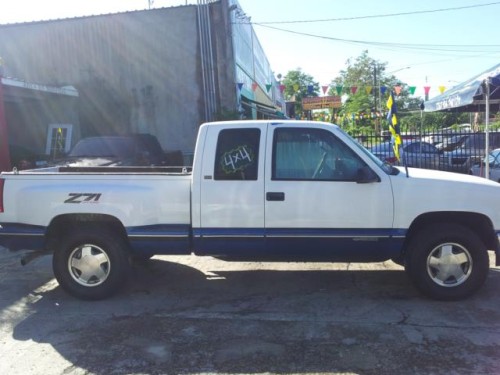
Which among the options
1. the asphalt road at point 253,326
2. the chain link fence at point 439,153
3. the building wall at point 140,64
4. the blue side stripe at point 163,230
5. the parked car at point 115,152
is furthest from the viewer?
the building wall at point 140,64

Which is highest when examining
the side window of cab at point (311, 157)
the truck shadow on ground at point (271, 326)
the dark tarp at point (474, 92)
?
the dark tarp at point (474, 92)

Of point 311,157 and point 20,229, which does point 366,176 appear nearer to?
point 311,157

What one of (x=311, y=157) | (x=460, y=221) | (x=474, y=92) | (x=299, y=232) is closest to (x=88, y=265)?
(x=299, y=232)

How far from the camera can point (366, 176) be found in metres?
4.96

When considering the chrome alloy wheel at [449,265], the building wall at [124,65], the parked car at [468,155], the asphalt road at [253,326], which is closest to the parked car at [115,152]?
the building wall at [124,65]

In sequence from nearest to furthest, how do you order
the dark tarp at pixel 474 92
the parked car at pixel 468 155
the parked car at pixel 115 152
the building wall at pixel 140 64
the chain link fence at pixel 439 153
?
the dark tarp at pixel 474 92, the parked car at pixel 115 152, the parked car at pixel 468 155, the chain link fence at pixel 439 153, the building wall at pixel 140 64

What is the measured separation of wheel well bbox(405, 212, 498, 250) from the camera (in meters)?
5.05

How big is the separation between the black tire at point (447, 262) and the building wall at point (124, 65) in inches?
512

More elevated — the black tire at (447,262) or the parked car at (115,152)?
the parked car at (115,152)

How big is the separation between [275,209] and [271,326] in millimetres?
1152

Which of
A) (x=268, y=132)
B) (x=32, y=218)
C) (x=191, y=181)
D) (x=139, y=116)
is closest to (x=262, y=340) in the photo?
(x=191, y=181)

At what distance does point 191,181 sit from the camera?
203 inches

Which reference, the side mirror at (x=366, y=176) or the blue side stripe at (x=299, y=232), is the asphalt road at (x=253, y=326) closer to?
the blue side stripe at (x=299, y=232)

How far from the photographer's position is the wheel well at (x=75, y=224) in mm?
5341
